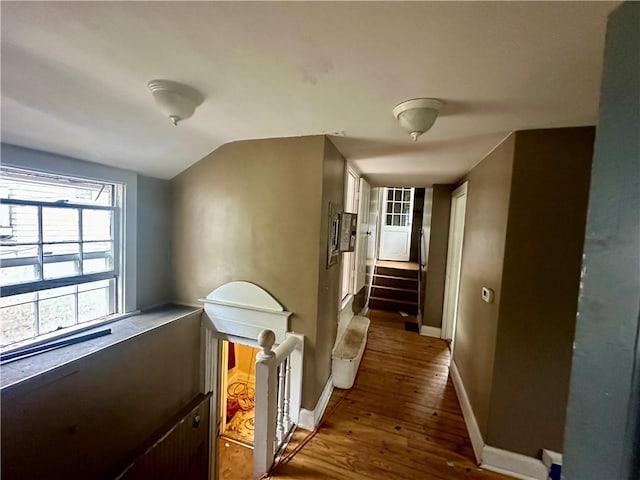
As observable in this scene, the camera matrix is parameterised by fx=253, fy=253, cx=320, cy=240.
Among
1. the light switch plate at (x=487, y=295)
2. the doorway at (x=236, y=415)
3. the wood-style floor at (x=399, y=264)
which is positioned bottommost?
the doorway at (x=236, y=415)

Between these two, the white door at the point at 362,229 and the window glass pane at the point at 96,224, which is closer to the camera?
the window glass pane at the point at 96,224

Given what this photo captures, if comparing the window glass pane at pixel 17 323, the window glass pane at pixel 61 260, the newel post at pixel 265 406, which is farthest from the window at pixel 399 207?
the window glass pane at pixel 17 323

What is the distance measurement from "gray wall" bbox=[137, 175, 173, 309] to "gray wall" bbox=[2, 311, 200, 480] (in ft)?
1.44

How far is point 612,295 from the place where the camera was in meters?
0.44

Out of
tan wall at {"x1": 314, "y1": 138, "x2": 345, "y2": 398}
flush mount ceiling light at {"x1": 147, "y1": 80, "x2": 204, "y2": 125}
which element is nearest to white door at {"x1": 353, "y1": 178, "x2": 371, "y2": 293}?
tan wall at {"x1": 314, "y1": 138, "x2": 345, "y2": 398}

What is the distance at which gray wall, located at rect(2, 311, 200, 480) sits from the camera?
1.22 m

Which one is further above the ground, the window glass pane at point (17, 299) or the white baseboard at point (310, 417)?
the window glass pane at point (17, 299)

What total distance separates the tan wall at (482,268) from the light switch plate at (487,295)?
0.04 metres

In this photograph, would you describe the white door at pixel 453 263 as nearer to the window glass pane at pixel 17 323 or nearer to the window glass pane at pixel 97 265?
the window glass pane at pixel 97 265

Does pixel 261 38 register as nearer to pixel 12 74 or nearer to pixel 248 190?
pixel 12 74

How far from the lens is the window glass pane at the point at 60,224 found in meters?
1.63

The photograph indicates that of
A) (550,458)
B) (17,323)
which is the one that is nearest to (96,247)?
(17,323)

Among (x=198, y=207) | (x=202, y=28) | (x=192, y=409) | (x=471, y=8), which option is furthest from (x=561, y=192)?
(x=192, y=409)

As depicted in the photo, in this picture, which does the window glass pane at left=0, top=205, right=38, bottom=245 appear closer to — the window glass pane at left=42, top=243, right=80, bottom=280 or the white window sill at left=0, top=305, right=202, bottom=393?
the window glass pane at left=42, top=243, right=80, bottom=280
